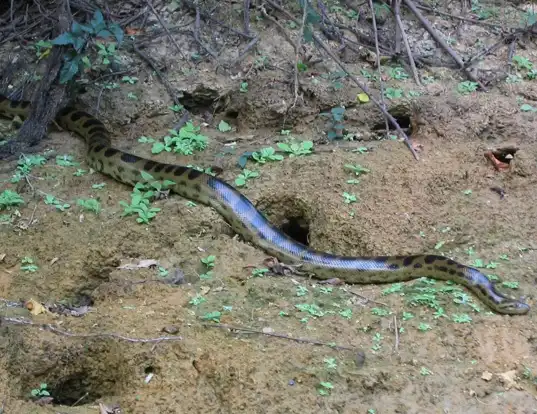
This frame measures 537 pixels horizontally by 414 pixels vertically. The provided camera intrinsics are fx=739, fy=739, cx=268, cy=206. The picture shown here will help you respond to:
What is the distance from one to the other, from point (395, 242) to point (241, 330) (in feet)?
7.04

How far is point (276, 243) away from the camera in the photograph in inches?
268

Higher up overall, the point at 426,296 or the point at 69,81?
the point at 69,81

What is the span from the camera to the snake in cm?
613

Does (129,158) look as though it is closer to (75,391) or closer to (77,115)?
(77,115)

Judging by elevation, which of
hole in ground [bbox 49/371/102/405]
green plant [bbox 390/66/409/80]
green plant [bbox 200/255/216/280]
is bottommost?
hole in ground [bbox 49/371/102/405]

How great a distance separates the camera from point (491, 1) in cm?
952

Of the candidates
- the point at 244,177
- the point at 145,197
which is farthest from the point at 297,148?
the point at 145,197

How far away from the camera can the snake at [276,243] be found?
20.1 ft

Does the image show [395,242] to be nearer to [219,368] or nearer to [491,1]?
[219,368]

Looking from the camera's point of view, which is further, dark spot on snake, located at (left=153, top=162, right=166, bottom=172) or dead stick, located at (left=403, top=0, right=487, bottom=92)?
dead stick, located at (left=403, top=0, right=487, bottom=92)

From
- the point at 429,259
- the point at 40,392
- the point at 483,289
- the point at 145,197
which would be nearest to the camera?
the point at 40,392

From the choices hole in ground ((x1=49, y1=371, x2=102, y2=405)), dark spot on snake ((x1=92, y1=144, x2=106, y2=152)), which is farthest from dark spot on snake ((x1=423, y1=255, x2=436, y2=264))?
dark spot on snake ((x1=92, y1=144, x2=106, y2=152))

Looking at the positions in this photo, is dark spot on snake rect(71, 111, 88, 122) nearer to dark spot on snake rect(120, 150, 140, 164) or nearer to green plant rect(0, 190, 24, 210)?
dark spot on snake rect(120, 150, 140, 164)

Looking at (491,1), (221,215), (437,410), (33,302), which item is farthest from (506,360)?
(491,1)
